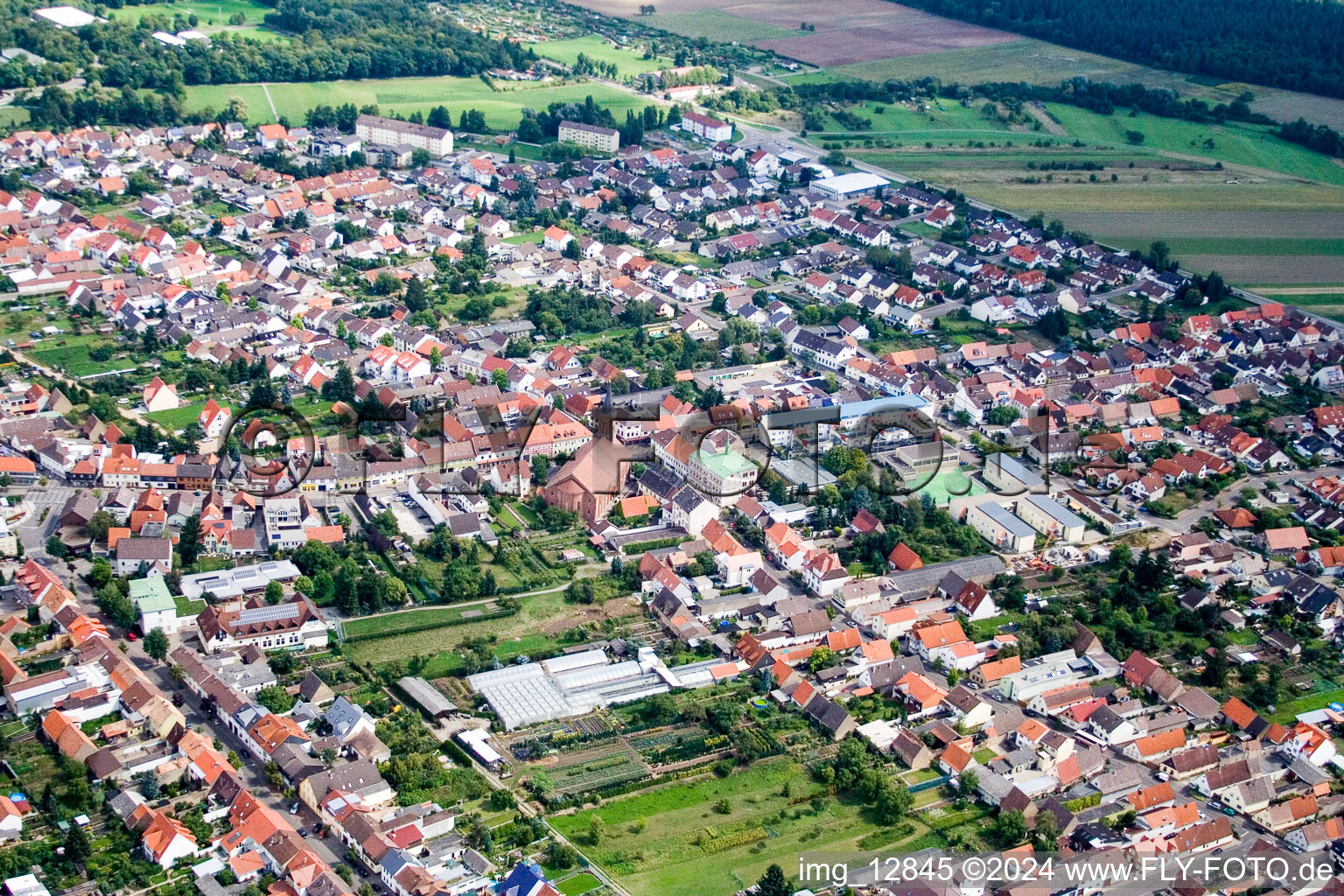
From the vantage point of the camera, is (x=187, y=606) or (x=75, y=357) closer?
(x=187, y=606)

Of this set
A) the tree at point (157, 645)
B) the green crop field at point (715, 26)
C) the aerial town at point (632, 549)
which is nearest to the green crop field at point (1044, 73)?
the green crop field at point (715, 26)

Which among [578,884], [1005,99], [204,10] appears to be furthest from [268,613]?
[204,10]

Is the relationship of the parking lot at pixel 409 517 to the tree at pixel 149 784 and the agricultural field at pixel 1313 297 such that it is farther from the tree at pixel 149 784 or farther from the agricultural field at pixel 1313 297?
the agricultural field at pixel 1313 297

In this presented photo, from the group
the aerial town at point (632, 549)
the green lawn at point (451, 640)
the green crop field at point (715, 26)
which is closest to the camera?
the aerial town at point (632, 549)

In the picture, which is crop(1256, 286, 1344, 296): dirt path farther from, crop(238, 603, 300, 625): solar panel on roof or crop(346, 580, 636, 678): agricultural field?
crop(238, 603, 300, 625): solar panel on roof

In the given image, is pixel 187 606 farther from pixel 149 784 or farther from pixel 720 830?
pixel 720 830
